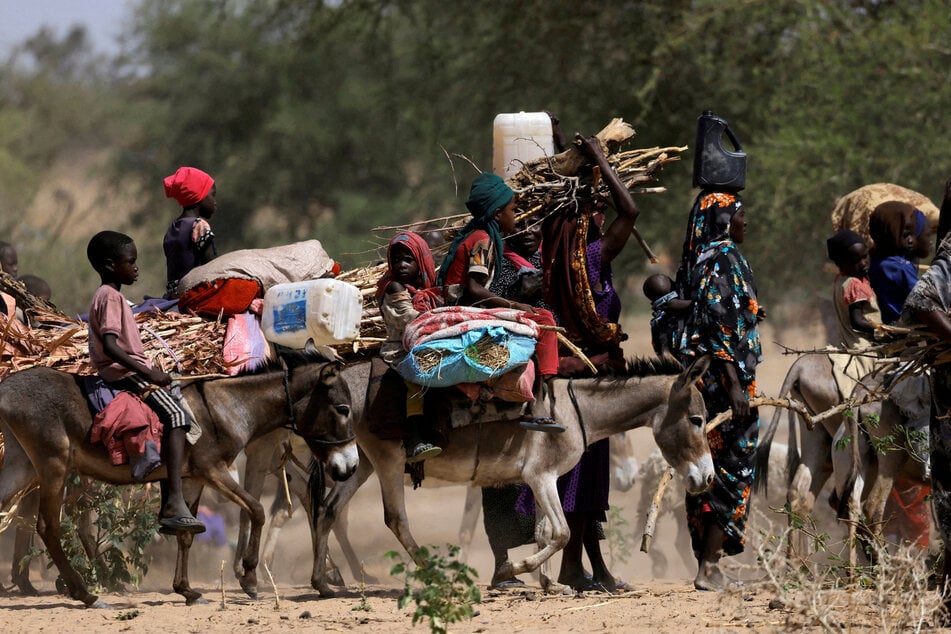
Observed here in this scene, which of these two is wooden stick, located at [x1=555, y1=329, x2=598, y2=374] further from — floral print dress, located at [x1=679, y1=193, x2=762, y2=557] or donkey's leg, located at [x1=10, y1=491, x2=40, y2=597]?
donkey's leg, located at [x1=10, y1=491, x2=40, y2=597]

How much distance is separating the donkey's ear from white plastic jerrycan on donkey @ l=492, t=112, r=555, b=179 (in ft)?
5.87

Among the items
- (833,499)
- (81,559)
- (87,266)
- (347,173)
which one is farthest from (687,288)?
(347,173)

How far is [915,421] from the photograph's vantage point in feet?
28.4

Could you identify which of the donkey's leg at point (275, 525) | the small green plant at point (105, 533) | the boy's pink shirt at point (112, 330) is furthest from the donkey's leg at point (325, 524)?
the small green plant at point (105, 533)

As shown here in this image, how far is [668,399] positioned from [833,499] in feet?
6.90

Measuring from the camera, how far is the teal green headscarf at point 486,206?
316 inches

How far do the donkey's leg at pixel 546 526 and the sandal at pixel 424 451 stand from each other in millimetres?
584

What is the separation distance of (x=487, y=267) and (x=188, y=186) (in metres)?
2.26

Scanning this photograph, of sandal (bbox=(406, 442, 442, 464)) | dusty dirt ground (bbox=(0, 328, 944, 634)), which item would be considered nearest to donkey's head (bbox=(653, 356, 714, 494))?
dusty dirt ground (bbox=(0, 328, 944, 634))

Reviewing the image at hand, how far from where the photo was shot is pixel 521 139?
29.5 ft

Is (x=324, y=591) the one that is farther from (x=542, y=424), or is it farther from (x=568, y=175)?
(x=568, y=175)

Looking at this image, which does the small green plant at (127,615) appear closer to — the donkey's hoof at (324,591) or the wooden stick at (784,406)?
the donkey's hoof at (324,591)

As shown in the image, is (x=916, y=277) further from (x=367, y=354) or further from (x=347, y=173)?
(x=347, y=173)

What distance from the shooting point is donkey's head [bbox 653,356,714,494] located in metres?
8.05
